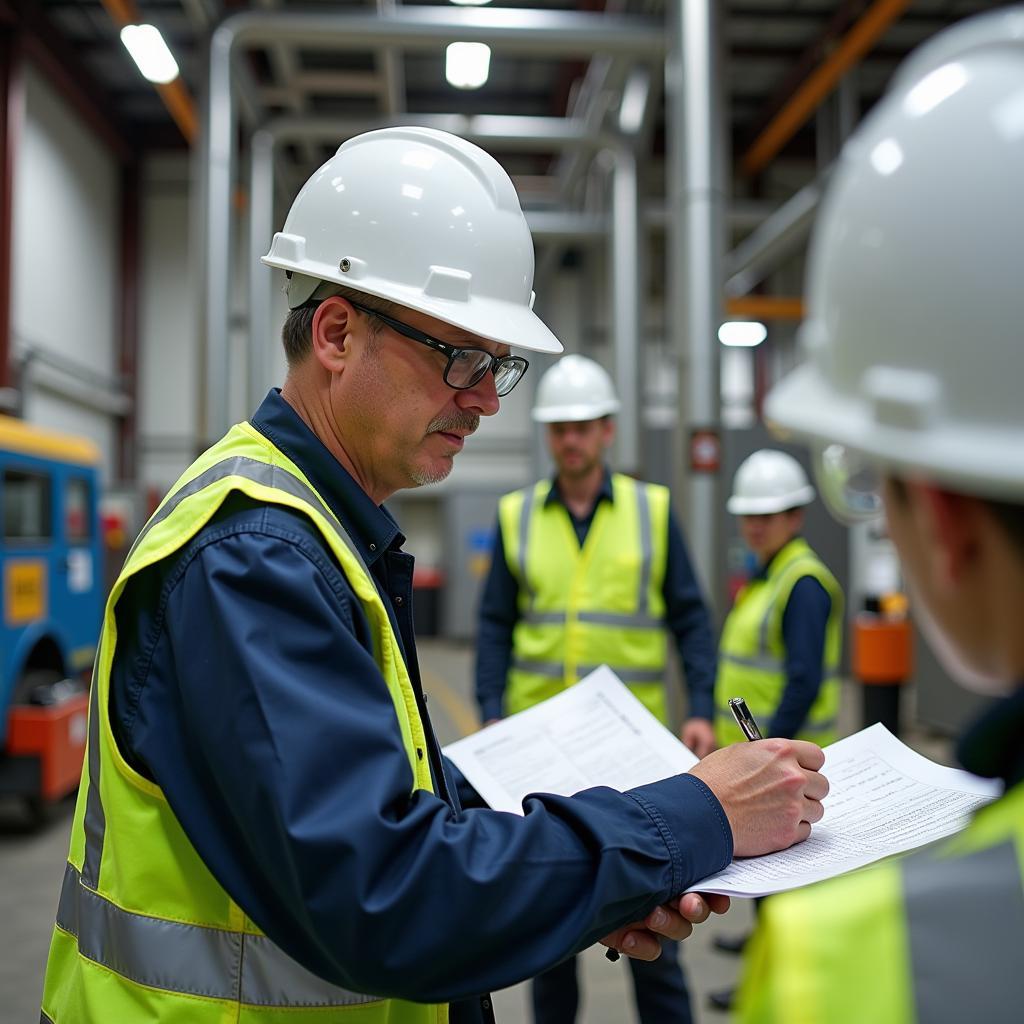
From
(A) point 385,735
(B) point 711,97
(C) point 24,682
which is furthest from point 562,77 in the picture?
(A) point 385,735

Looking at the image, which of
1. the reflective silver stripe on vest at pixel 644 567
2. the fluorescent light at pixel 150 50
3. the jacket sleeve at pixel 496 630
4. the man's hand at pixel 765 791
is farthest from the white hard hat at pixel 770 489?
the fluorescent light at pixel 150 50

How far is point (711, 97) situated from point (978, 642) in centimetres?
491

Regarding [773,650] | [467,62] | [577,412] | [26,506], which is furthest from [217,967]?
[467,62]

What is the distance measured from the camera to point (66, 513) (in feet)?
19.9

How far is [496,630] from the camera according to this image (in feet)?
11.5

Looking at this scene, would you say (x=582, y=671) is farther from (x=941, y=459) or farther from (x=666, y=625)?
(x=941, y=459)

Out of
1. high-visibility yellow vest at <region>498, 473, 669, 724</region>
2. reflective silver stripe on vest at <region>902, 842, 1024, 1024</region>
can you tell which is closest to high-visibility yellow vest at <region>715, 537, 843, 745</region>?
high-visibility yellow vest at <region>498, 473, 669, 724</region>

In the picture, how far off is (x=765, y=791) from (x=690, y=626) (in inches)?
86.8

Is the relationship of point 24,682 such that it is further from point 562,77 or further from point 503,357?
point 562,77

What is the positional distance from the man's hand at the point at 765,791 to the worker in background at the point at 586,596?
198 cm

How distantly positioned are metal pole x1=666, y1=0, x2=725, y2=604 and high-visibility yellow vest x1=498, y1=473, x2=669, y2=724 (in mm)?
1540

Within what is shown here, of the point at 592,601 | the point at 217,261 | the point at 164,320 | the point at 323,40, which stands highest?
the point at 164,320

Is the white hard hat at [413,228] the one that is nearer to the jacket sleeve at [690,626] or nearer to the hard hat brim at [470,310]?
the hard hat brim at [470,310]

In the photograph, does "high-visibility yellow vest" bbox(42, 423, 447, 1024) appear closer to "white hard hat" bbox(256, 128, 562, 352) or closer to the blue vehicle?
"white hard hat" bbox(256, 128, 562, 352)
